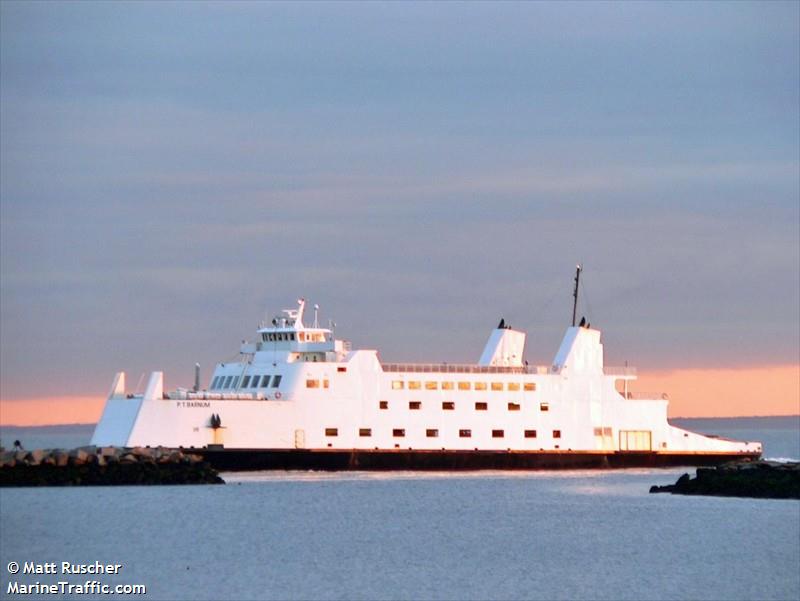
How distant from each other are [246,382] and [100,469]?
306 inches

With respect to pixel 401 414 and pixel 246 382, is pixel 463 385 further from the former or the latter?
pixel 246 382

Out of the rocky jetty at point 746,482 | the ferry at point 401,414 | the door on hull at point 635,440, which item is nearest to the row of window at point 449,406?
the ferry at point 401,414

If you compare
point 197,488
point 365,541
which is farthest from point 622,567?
point 197,488

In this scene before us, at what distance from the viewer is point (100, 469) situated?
2087 inches

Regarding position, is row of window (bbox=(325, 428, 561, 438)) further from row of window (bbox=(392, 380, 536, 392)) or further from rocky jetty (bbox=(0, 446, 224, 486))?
rocky jetty (bbox=(0, 446, 224, 486))

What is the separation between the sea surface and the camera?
35.8m

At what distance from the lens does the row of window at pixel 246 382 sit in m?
58.6

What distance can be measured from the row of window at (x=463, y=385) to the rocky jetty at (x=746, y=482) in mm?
8039

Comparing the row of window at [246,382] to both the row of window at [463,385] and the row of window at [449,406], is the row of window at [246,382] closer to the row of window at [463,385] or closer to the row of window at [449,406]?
the row of window at [449,406]

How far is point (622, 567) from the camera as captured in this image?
125 feet

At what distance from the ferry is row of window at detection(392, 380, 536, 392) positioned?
0.04 meters

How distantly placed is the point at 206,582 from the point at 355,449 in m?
22.7

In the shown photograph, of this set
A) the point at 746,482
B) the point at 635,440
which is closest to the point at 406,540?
the point at 746,482

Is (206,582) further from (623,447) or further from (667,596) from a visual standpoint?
(623,447)
